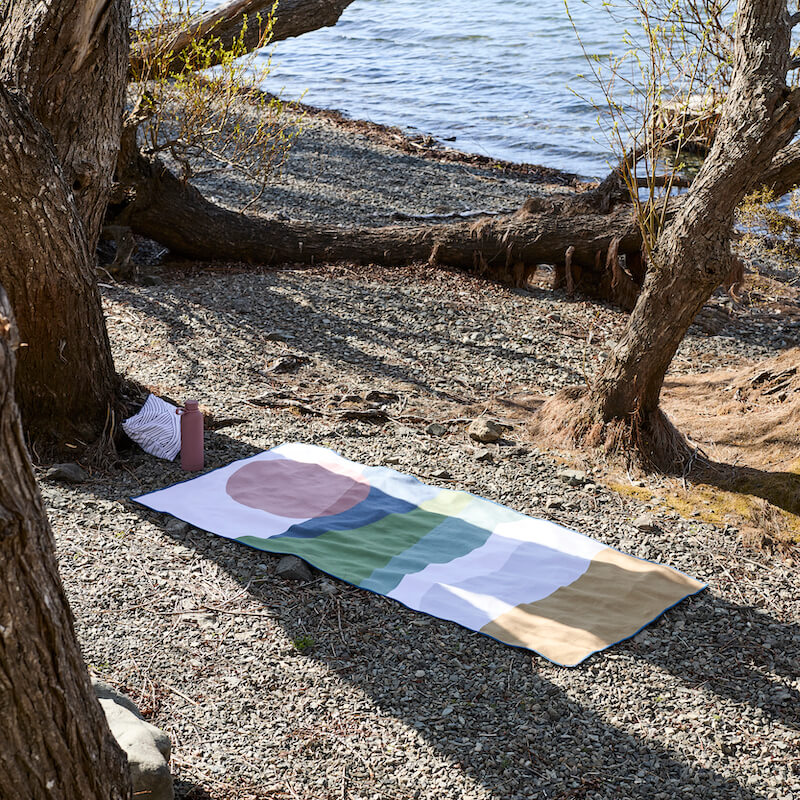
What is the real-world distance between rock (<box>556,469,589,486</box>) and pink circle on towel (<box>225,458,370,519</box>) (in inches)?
40.7

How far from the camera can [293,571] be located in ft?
12.3

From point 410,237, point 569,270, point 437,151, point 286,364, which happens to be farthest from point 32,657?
point 437,151

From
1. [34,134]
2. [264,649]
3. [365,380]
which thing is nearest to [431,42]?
[365,380]

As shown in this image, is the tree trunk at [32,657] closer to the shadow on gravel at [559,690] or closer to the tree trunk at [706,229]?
the shadow on gravel at [559,690]

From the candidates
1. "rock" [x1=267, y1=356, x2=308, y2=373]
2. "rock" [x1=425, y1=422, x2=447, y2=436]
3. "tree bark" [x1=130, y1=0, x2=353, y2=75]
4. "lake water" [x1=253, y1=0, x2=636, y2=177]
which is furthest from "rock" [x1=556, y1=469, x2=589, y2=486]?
"lake water" [x1=253, y1=0, x2=636, y2=177]

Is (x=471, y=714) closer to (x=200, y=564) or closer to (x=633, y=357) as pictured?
(x=200, y=564)

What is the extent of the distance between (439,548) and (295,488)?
89cm

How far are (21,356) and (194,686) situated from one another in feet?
7.01

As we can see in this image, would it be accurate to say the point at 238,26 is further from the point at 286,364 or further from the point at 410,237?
the point at 286,364

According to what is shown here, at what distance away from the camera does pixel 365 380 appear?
6191 millimetres

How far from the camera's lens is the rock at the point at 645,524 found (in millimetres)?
4309

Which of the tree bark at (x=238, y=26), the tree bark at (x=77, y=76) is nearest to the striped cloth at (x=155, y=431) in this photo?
the tree bark at (x=77, y=76)

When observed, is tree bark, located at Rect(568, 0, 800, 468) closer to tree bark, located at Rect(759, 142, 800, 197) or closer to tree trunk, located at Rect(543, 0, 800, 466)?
tree trunk, located at Rect(543, 0, 800, 466)

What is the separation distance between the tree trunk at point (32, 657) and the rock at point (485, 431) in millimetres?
3504
